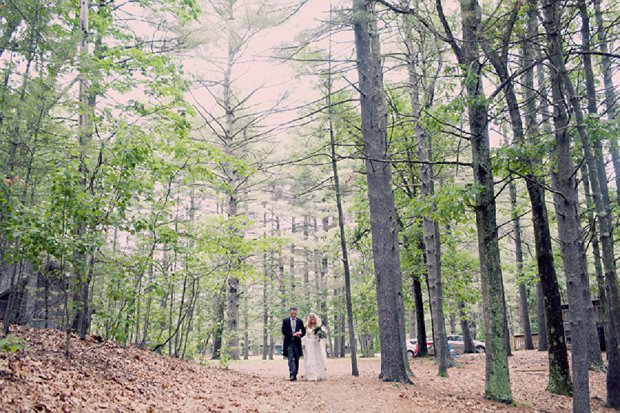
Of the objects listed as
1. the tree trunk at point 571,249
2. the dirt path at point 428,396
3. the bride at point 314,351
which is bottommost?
the dirt path at point 428,396

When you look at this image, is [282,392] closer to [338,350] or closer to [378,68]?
[378,68]

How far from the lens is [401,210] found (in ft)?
55.0

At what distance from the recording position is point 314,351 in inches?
419

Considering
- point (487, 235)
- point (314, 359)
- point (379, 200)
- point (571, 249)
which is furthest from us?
point (314, 359)

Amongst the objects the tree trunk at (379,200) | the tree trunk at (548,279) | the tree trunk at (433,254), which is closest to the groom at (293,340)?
the tree trunk at (379,200)

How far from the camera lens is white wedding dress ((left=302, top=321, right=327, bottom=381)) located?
34.4ft

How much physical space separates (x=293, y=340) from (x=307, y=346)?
1.33ft

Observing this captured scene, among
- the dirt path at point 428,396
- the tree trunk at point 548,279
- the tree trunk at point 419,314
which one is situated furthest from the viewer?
the tree trunk at point 419,314

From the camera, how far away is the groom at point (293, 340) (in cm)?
1071

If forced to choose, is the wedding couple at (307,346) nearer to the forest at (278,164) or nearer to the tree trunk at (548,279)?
the forest at (278,164)

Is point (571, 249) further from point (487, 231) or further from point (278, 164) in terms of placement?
point (278, 164)

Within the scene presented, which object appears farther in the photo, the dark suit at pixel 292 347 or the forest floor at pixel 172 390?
the dark suit at pixel 292 347

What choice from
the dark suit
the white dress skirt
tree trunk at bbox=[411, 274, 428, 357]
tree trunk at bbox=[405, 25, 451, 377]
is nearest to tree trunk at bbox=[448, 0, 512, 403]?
tree trunk at bbox=[405, 25, 451, 377]

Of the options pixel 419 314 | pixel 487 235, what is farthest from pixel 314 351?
pixel 419 314
